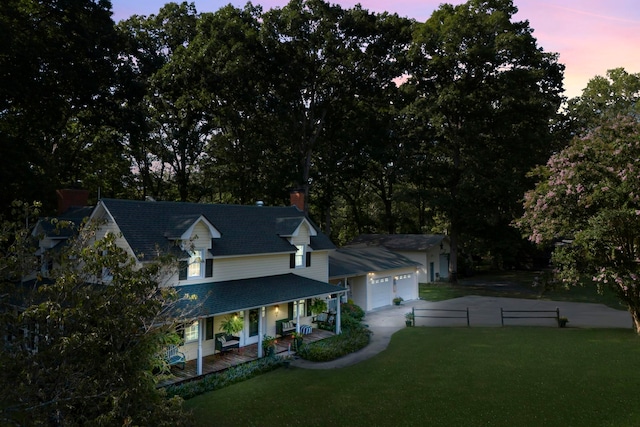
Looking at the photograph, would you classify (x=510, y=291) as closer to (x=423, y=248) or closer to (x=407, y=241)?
(x=423, y=248)

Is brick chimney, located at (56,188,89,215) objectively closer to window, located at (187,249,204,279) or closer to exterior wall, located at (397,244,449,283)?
window, located at (187,249,204,279)

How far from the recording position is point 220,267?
20672 millimetres

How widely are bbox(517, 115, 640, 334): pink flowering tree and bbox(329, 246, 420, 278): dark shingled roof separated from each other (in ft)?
39.5

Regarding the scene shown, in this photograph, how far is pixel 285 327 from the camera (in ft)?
73.8

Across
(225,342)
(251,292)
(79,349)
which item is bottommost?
(225,342)

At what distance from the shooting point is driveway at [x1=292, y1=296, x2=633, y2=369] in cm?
2033

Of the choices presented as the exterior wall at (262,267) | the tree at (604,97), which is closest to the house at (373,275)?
the exterior wall at (262,267)

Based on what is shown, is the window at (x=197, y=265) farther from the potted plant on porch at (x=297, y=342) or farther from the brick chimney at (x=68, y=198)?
the brick chimney at (x=68, y=198)

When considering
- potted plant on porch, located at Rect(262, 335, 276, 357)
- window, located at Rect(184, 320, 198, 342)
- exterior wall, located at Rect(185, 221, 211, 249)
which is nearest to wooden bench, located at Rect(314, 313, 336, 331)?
potted plant on porch, located at Rect(262, 335, 276, 357)

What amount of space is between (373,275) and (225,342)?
15.1 m

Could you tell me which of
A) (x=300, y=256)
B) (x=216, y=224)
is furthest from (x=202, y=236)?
(x=300, y=256)

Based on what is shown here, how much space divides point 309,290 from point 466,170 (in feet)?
77.9

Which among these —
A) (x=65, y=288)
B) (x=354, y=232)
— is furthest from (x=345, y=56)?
(x=65, y=288)

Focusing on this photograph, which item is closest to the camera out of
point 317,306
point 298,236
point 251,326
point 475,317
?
point 251,326
